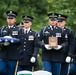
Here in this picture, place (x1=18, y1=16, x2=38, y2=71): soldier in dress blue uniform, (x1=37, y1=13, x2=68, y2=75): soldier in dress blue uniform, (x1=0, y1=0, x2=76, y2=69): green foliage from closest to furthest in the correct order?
(x1=37, y1=13, x2=68, y2=75): soldier in dress blue uniform → (x1=18, y1=16, x2=38, y2=71): soldier in dress blue uniform → (x1=0, y1=0, x2=76, y2=69): green foliage

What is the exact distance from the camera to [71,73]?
664 inches

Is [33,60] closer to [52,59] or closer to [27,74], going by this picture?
[52,59]

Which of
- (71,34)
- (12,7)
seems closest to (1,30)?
(71,34)

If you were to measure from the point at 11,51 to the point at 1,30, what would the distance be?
0.62 m

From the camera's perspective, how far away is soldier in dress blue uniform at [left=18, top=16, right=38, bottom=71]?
16.6m

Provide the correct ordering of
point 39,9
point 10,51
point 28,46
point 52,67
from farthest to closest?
1. point 39,9
2. point 28,46
3. point 52,67
4. point 10,51

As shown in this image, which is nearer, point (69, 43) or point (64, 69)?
point (69, 43)

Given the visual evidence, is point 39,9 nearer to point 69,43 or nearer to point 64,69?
point 64,69

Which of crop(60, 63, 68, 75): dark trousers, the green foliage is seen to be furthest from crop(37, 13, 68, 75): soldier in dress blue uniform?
the green foliage

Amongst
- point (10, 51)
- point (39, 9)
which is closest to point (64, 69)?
point (10, 51)

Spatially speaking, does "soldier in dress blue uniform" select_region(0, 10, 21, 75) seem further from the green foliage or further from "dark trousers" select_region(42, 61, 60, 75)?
the green foliage

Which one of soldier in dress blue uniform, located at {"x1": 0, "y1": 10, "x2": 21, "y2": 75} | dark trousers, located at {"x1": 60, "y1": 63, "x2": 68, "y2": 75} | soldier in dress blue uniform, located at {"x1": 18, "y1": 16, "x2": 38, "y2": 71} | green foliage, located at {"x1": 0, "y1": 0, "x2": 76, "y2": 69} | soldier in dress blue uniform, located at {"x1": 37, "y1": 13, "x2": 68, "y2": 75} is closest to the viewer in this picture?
soldier in dress blue uniform, located at {"x1": 0, "y1": 10, "x2": 21, "y2": 75}

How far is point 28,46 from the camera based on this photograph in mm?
16812

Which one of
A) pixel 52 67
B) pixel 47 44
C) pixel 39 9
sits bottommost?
pixel 39 9
